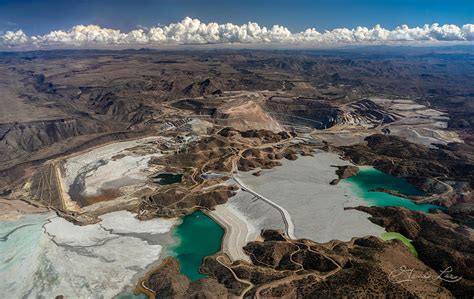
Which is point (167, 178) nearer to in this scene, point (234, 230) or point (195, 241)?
point (195, 241)

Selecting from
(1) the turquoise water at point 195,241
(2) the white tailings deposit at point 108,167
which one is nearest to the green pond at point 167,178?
(2) the white tailings deposit at point 108,167

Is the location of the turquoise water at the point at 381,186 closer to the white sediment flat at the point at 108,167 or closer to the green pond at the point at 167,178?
the green pond at the point at 167,178

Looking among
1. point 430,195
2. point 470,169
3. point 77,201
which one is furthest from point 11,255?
point 470,169

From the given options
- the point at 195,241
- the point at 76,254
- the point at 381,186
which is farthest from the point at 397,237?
the point at 76,254

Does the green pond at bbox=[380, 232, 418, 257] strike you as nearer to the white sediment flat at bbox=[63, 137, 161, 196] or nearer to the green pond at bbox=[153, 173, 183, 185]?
the green pond at bbox=[153, 173, 183, 185]

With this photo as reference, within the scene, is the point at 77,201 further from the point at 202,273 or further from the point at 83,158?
the point at 202,273

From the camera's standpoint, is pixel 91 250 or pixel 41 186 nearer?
pixel 91 250
